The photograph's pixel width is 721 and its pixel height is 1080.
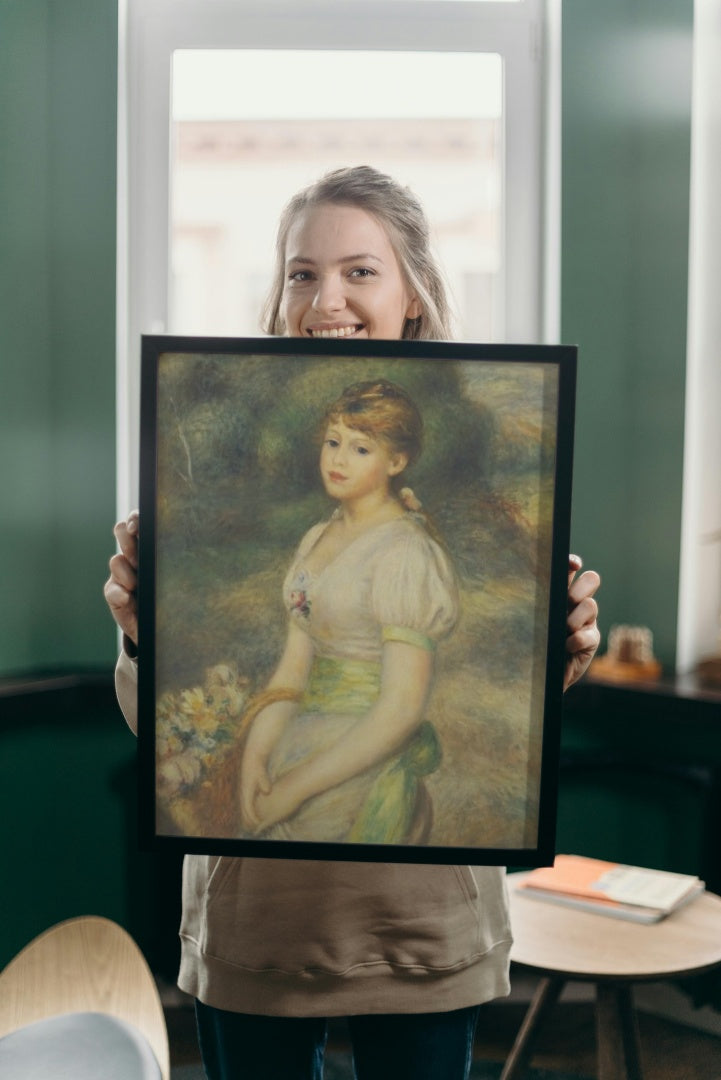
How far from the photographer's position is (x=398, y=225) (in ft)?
3.89

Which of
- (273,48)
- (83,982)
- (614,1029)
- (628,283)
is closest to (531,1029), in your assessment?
(614,1029)

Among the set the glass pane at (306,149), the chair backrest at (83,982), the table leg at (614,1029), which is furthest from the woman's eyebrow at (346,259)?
the glass pane at (306,149)

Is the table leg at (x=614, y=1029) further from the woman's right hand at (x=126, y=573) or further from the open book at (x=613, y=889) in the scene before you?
the woman's right hand at (x=126, y=573)

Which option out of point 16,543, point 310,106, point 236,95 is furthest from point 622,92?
point 16,543

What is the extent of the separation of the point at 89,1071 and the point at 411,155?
2295 mm

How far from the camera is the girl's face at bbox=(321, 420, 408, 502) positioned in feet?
3.18

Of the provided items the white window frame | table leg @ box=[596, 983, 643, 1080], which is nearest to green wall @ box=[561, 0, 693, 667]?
the white window frame

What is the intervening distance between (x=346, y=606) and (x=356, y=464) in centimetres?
13

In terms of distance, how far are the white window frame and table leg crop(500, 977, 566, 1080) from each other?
147 cm

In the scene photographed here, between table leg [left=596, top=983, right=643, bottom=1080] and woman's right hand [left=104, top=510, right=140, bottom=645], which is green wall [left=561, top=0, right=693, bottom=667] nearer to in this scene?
table leg [left=596, top=983, right=643, bottom=1080]

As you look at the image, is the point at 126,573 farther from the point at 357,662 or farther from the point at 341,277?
the point at 341,277

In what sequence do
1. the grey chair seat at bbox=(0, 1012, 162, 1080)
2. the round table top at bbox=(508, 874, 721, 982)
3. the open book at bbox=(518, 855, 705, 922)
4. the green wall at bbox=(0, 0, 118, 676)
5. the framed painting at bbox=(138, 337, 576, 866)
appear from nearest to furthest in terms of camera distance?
the grey chair seat at bbox=(0, 1012, 162, 1080), the framed painting at bbox=(138, 337, 576, 866), the round table top at bbox=(508, 874, 721, 982), the open book at bbox=(518, 855, 705, 922), the green wall at bbox=(0, 0, 118, 676)

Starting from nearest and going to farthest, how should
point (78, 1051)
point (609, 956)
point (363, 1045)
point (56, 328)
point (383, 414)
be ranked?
point (78, 1051) → point (383, 414) → point (363, 1045) → point (609, 956) → point (56, 328)

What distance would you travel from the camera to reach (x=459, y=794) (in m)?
0.98
